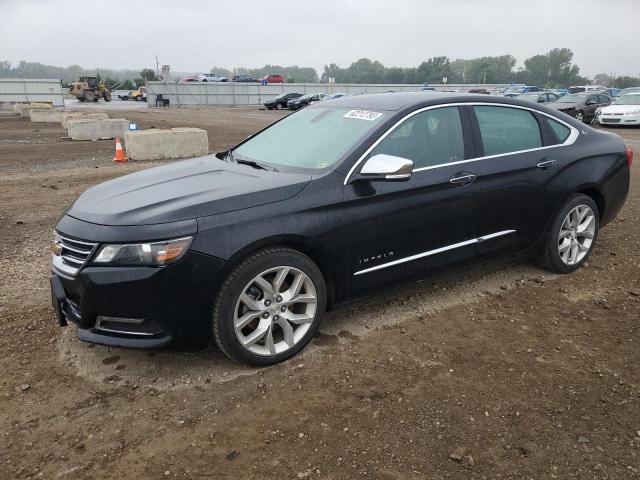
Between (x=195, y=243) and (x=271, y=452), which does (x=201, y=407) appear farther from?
(x=195, y=243)

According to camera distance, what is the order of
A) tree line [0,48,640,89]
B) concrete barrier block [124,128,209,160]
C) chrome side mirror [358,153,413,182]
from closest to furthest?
chrome side mirror [358,153,413,182] → concrete barrier block [124,128,209,160] → tree line [0,48,640,89]

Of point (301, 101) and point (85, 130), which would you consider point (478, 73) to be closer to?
point (301, 101)

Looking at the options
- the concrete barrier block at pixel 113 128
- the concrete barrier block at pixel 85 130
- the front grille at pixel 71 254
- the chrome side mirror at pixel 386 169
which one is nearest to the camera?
the front grille at pixel 71 254

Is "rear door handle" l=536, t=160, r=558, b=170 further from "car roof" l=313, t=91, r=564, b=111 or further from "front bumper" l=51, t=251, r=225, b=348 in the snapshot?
"front bumper" l=51, t=251, r=225, b=348

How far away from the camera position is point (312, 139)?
12.9 feet

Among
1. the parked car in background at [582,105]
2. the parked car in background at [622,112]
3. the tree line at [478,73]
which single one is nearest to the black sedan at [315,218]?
the parked car in background at [622,112]

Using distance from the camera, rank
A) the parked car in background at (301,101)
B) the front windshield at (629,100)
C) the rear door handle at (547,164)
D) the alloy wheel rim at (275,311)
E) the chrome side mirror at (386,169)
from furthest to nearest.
→ the parked car in background at (301,101), the front windshield at (629,100), the rear door handle at (547,164), the chrome side mirror at (386,169), the alloy wheel rim at (275,311)

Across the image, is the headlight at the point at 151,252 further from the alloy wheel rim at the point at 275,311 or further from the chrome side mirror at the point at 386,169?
the chrome side mirror at the point at 386,169

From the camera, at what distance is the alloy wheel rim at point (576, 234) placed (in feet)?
15.5

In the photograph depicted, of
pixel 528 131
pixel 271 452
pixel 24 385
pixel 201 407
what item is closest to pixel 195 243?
pixel 201 407

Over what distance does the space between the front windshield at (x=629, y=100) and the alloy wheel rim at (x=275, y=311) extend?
73.0 ft

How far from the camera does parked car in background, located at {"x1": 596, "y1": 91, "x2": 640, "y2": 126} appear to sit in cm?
2008

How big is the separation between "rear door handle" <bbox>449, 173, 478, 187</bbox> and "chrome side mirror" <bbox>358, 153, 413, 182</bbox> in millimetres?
565

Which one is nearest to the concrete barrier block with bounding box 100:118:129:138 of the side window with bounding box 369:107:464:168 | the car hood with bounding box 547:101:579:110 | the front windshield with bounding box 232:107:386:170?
the front windshield with bounding box 232:107:386:170
